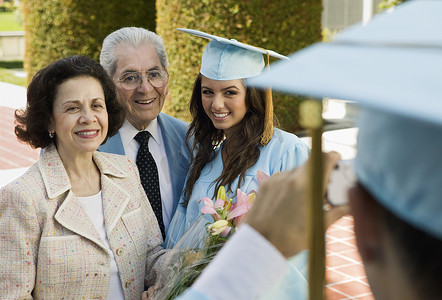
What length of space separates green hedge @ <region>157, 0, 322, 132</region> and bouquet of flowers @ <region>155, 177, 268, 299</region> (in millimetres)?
6787

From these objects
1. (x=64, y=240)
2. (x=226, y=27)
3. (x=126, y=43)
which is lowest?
(x=64, y=240)

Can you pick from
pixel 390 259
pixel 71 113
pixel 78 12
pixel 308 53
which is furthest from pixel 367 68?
pixel 78 12

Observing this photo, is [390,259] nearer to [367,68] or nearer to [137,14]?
[367,68]

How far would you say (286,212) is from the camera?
0.81 m

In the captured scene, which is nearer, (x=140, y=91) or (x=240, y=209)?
(x=240, y=209)

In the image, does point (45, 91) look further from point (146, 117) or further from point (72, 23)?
point (72, 23)

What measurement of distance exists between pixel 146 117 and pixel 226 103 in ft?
1.53

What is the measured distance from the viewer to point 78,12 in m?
11.4

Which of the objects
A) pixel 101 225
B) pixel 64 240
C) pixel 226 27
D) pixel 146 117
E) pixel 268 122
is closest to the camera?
pixel 64 240

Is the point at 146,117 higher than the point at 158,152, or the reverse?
the point at 146,117

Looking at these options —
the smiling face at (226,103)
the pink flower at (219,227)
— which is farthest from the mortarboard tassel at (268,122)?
the pink flower at (219,227)

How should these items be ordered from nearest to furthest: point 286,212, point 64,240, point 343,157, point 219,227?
point 286,212 → point 219,227 → point 64,240 → point 343,157

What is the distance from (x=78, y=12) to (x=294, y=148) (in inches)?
378

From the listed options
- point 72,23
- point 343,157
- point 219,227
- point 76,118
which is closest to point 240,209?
point 219,227
